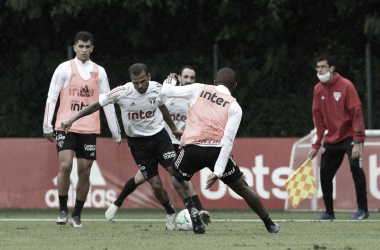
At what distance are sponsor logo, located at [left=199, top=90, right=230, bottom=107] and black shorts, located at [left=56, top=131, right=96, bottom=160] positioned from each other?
2034 mm

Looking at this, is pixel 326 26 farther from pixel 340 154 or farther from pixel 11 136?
pixel 11 136

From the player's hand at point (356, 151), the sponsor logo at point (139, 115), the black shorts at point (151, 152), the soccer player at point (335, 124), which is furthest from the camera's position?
the soccer player at point (335, 124)

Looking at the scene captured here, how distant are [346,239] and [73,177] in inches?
227

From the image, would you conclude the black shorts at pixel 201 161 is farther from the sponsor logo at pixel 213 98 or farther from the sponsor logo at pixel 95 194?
the sponsor logo at pixel 95 194

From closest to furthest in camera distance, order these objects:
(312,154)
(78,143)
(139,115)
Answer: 1. (139,115)
2. (78,143)
3. (312,154)

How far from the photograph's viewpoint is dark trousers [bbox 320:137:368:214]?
10.1 meters

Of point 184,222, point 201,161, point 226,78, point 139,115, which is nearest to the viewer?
point 201,161

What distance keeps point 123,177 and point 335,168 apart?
3.38m

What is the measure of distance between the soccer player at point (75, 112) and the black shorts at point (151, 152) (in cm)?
73

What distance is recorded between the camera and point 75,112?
8.89 metres

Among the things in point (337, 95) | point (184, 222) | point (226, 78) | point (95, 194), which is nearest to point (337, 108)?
point (337, 95)

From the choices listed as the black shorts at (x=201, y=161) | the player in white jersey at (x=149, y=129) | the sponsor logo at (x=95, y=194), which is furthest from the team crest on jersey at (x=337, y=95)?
the sponsor logo at (x=95, y=194)

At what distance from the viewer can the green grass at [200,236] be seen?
652 cm

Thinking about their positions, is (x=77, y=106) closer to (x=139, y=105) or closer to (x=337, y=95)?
(x=139, y=105)
